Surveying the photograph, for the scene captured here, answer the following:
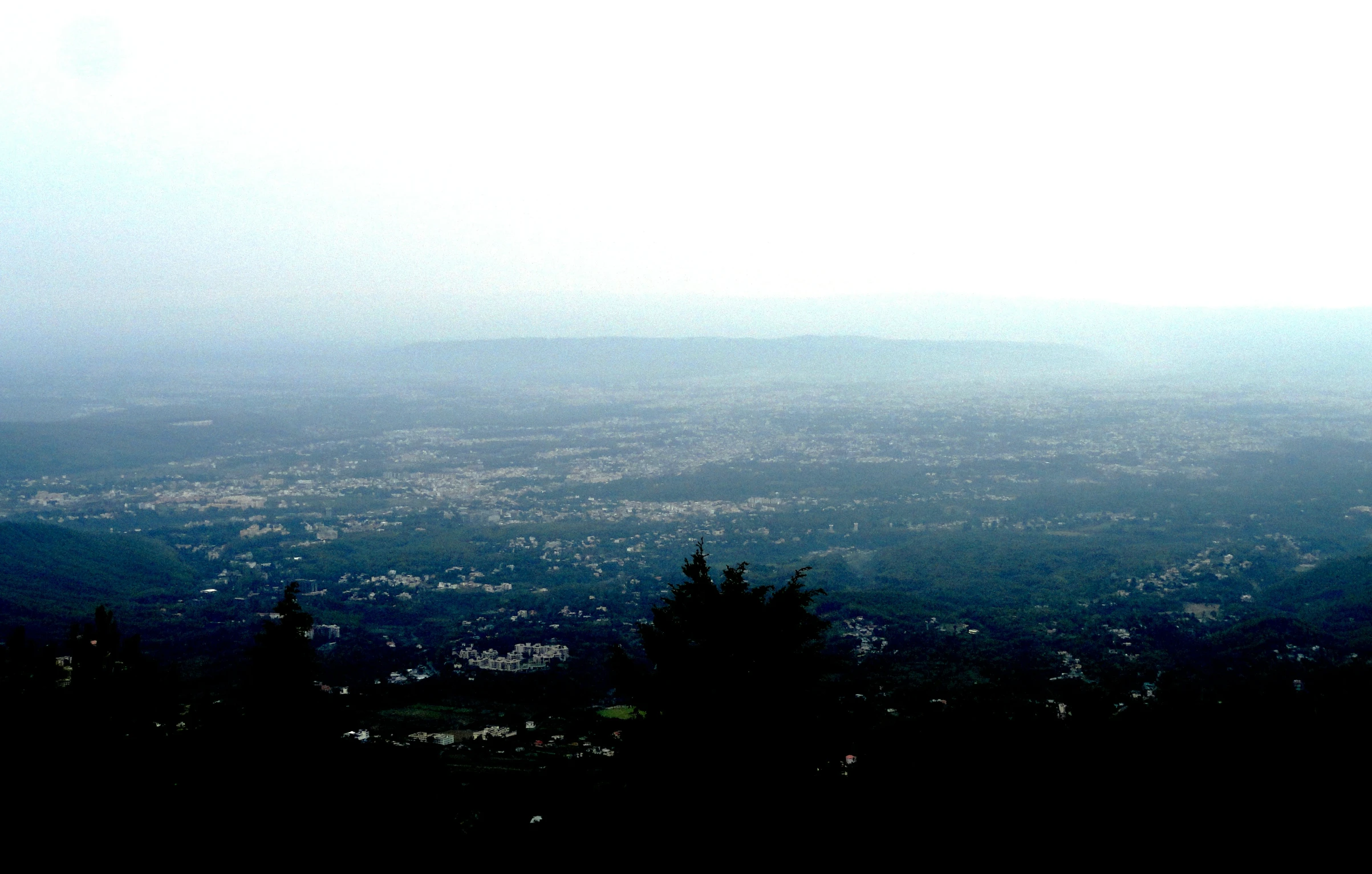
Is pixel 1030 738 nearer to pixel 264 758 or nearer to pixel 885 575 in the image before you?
pixel 264 758

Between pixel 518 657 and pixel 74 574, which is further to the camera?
pixel 74 574

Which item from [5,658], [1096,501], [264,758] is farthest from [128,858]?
[1096,501]

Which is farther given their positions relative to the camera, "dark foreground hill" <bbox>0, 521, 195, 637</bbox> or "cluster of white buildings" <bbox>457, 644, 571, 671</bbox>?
"dark foreground hill" <bbox>0, 521, 195, 637</bbox>

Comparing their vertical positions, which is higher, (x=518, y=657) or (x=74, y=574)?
(x=74, y=574)

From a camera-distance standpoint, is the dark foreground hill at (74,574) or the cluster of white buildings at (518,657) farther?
the dark foreground hill at (74,574)
